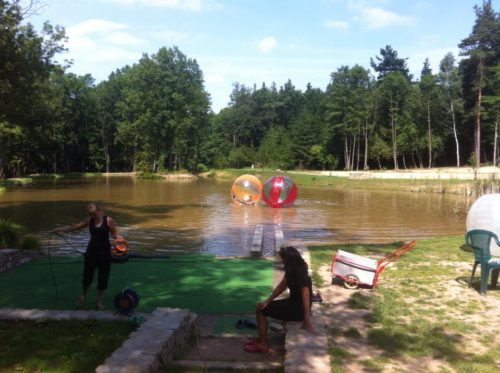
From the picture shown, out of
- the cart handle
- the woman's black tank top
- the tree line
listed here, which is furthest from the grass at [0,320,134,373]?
the tree line

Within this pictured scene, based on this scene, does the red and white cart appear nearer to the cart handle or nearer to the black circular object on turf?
the cart handle

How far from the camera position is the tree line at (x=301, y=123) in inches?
2143

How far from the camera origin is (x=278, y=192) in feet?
76.0

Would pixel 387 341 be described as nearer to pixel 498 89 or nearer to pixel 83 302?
pixel 83 302

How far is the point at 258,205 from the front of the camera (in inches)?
977

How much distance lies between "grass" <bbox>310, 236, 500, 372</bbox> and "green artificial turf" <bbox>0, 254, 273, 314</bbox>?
5.33 feet

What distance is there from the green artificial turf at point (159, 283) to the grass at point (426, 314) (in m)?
1.62

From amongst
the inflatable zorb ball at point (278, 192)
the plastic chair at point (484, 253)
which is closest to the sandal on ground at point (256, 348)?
the plastic chair at point (484, 253)

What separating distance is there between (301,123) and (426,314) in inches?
2615

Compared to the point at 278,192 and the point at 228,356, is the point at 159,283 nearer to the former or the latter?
the point at 228,356

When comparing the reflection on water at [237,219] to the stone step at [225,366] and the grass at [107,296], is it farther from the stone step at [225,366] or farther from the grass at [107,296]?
the stone step at [225,366]

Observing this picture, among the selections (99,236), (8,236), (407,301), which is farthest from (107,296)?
(8,236)

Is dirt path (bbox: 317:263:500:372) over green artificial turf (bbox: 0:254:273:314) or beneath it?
over

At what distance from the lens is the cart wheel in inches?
305
